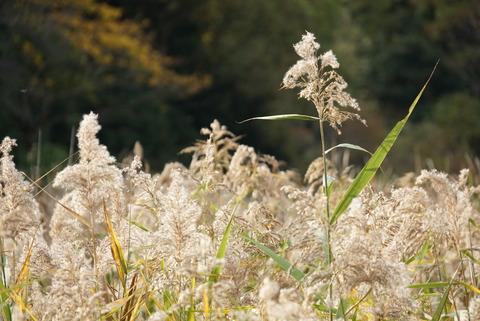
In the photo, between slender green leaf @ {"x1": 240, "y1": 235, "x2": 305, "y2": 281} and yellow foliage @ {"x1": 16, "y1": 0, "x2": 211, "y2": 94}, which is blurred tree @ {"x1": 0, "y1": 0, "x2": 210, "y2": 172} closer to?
yellow foliage @ {"x1": 16, "y1": 0, "x2": 211, "y2": 94}

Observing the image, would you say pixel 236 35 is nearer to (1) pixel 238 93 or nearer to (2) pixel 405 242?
(1) pixel 238 93

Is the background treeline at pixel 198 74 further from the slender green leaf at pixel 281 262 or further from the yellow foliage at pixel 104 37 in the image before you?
the slender green leaf at pixel 281 262

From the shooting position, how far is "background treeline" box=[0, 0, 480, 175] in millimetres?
12961

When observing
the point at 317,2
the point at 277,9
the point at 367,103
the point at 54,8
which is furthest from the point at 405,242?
the point at 317,2

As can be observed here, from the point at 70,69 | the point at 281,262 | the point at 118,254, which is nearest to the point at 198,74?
the point at 70,69

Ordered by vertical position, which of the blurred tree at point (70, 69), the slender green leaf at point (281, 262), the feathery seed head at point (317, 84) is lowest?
the slender green leaf at point (281, 262)

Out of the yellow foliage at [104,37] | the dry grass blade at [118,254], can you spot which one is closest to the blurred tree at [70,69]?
the yellow foliage at [104,37]

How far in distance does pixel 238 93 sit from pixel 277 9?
4.55 metres

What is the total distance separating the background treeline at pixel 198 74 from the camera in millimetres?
12961

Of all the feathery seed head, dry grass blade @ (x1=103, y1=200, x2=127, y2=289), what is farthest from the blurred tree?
the feathery seed head

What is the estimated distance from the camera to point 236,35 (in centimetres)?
1842

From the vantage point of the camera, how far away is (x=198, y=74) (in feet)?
57.0

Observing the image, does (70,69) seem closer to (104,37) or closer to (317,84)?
(104,37)

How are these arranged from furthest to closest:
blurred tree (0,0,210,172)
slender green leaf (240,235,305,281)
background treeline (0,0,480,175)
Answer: background treeline (0,0,480,175)
blurred tree (0,0,210,172)
slender green leaf (240,235,305,281)
